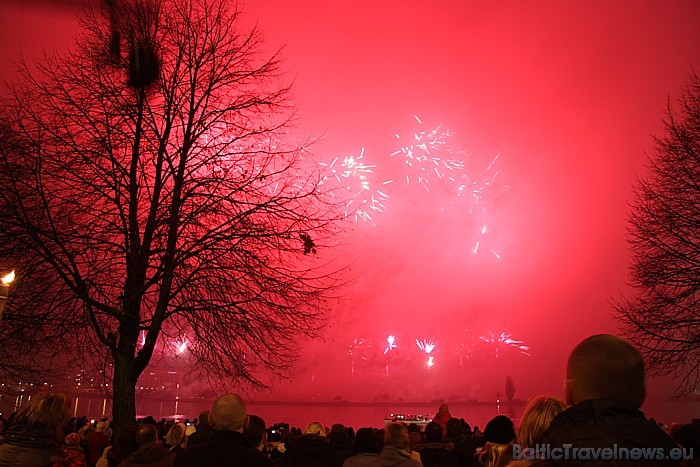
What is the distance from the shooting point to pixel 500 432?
4.80 metres

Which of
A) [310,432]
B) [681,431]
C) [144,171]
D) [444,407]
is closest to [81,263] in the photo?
[144,171]

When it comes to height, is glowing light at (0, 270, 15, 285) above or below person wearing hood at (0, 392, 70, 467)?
above

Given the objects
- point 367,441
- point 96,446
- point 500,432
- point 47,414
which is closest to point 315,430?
point 367,441

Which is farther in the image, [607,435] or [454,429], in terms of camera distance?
[454,429]

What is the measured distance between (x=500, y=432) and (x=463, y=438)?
3.64 meters

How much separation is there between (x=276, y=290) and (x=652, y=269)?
12868mm

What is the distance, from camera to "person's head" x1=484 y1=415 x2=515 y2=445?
4.78 meters

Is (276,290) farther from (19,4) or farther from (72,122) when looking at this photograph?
(19,4)

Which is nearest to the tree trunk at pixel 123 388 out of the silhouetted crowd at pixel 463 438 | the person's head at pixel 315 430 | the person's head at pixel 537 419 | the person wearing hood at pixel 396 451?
the silhouetted crowd at pixel 463 438

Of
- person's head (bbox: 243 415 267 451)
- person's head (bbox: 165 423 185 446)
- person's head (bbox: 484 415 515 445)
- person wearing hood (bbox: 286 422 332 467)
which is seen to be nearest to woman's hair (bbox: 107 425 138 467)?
person's head (bbox: 243 415 267 451)

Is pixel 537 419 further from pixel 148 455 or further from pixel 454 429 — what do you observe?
pixel 454 429

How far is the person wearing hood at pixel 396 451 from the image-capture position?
5018 mm

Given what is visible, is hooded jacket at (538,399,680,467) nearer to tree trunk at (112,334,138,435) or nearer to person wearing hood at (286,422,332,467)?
person wearing hood at (286,422,332,467)

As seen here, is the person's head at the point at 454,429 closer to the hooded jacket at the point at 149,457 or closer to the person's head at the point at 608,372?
the hooded jacket at the point at 149,457
